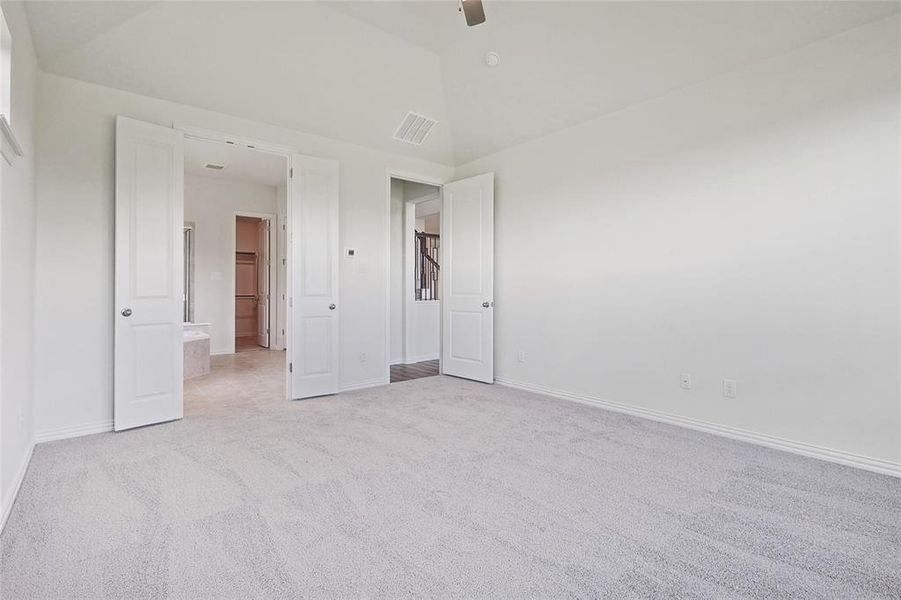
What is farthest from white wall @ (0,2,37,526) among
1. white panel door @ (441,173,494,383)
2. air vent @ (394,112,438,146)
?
white panel door @ (441,173,494,383)

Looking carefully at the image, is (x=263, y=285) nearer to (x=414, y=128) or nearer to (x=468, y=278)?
(x=468, y=278)

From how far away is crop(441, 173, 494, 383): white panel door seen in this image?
16.0 feet

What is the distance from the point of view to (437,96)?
441cm

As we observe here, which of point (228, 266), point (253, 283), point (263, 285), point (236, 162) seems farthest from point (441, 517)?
point (253, 283)

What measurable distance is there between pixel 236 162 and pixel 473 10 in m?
4.75

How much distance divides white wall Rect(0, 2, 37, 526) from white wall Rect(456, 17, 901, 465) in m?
3.90

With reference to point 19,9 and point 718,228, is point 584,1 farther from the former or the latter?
point 19,9

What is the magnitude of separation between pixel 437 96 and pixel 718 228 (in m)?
2.91

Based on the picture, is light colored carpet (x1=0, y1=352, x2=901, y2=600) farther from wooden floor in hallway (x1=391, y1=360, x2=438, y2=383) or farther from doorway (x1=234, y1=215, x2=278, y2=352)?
doorway (x1=234, y1=215, x2=278, y2=352)

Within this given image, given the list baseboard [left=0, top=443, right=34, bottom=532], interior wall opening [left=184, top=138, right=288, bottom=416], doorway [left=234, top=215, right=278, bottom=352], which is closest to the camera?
baseboard [left=0, top=443, right=34, bottom=532]

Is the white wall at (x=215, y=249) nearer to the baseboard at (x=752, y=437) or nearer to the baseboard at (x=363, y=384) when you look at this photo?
the baseboard at (x=363, y=384)

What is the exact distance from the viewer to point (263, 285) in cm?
820

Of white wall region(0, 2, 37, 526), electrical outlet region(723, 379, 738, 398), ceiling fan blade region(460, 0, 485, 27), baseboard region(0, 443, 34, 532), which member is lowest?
baseboard region(0, 443, 34, 532)

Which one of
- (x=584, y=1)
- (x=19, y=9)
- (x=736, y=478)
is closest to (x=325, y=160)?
(x=19, y=9)
